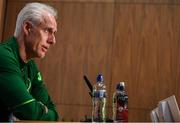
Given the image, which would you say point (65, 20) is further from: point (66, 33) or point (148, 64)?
point (148, 64)

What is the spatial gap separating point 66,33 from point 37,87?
143 cm

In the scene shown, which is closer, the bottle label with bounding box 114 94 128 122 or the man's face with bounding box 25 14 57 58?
the bottle label with bounding box 114 94 128 122

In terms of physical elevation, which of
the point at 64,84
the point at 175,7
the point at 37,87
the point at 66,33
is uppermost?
the point at 175,7

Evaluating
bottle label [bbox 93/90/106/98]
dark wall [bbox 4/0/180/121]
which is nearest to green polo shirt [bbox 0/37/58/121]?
bottle label [bbox 93/90/106/98]

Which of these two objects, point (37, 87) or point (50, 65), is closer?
point (37, 87)

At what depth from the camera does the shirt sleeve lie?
170 cm

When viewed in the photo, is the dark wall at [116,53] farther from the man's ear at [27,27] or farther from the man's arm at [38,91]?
the man's ear at [27,27]

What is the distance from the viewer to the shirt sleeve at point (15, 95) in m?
1.70

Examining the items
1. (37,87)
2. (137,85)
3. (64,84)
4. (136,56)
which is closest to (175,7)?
(136,56)

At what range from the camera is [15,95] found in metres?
1.70

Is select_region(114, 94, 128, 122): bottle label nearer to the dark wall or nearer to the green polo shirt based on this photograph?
the green polo shirt

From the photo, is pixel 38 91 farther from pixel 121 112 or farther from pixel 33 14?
pixel 121 112

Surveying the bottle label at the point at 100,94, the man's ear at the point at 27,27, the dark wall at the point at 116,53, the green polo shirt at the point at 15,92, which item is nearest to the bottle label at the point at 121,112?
the bottle label at the point at 100,94

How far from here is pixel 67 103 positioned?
344 centimetres
